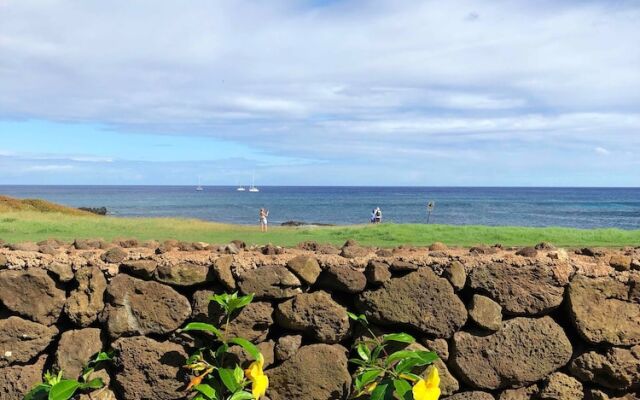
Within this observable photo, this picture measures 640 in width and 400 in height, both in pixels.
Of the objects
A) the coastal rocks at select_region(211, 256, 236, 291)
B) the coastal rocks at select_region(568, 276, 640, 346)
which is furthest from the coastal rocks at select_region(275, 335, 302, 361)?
the coastal rocks at select_region(568, 276, 640, 346)

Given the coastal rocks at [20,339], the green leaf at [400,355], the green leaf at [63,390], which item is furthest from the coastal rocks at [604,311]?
the coastal rocks at [20,339]

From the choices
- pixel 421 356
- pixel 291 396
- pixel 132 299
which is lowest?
pixel 291 396

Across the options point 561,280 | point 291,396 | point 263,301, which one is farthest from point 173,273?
point 561,280

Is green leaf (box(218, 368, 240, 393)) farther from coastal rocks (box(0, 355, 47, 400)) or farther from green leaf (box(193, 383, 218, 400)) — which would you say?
coastal rocks (box(0, 355, 47, 400))

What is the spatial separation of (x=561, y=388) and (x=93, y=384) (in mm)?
3591

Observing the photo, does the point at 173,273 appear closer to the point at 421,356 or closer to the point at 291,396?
the point at 291,396

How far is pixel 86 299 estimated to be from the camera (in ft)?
17.0

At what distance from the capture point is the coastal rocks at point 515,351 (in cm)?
491

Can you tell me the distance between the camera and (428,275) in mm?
4930

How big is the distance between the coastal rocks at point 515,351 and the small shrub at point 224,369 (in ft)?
5.03

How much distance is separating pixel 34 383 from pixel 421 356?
10.1 feet

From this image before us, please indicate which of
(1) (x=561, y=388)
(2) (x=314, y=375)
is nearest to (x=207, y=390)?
(2) (x=314, y=375)

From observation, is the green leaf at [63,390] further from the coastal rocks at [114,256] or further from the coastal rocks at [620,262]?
the coastal rocks at [620,262]

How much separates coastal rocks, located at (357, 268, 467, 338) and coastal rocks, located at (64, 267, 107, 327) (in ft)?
6.95
